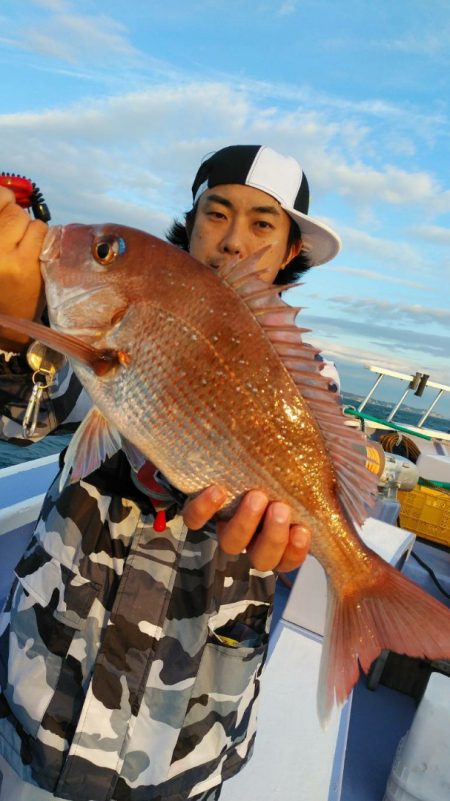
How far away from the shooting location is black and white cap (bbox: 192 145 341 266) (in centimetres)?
242

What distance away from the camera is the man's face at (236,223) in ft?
7.61

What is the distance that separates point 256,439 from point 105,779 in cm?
123

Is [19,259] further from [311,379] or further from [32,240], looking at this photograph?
[311,379]

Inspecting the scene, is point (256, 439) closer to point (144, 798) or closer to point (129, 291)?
point (129, 291)

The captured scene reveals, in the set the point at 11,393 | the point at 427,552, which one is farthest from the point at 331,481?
the point at 427,552

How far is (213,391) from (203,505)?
0.35 meters

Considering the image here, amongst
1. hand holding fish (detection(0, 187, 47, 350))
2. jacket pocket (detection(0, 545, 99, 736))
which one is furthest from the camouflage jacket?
hand holding fish (detection(0, 187, 47, 350))

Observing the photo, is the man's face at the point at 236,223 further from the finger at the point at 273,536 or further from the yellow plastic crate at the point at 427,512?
the yellow plastic crate at the point at 427,512

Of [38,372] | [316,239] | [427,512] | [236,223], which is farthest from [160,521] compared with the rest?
[427,512]

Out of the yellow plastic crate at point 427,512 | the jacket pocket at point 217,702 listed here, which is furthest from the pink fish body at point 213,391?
the yellow plastic crate at point 427,512

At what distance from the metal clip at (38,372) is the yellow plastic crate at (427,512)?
18.8 ft

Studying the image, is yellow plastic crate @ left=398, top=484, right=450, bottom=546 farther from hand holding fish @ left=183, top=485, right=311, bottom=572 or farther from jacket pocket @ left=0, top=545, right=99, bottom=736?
jacket pocket @ left=0, top=545, right=99, bottom=736

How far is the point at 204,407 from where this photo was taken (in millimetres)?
1520

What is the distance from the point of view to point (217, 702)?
1.75 metres
